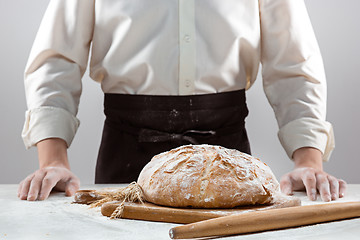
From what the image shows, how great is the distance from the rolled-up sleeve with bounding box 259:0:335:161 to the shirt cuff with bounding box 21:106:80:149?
623 mm

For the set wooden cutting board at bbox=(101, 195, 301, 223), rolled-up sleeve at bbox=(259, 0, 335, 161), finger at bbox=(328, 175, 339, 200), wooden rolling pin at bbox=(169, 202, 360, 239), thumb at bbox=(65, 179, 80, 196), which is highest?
rolled-up sleeve at bbox=(259, 0, 335, 161)

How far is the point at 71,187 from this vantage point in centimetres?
124

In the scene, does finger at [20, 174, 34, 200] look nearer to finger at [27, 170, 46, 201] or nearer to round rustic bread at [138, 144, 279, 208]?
finger at [27, 170, 46, 201]

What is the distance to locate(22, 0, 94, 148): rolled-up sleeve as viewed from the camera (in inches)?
59.2

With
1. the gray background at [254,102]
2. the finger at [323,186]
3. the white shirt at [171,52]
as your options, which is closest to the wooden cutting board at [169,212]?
the finger at [323,186]

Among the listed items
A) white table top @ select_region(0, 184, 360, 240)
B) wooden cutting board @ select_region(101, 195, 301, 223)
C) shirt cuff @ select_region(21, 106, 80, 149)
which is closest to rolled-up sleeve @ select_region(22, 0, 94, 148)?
shirt cuff @ select_region(21, 106, 80, 149)

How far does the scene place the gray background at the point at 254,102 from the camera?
2.79 meters

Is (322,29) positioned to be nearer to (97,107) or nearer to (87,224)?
(97,107)

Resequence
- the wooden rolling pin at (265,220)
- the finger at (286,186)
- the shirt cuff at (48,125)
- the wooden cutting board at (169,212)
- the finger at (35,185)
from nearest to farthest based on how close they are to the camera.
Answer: the wooden rolling pin at (265,220) < the wooden cutting board at (169,212) < the finger at (35,185) < the finger at (286,186) < the shirt cuff at (48,125)

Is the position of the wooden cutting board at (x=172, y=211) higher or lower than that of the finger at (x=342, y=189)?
higher

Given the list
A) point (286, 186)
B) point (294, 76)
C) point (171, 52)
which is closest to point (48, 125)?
point (171, 52)

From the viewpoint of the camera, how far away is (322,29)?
2854 mm

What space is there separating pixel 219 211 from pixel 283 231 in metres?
0.12

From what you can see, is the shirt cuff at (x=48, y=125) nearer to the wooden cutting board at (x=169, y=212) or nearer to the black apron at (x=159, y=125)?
the black apron at (x=159, y=125)
